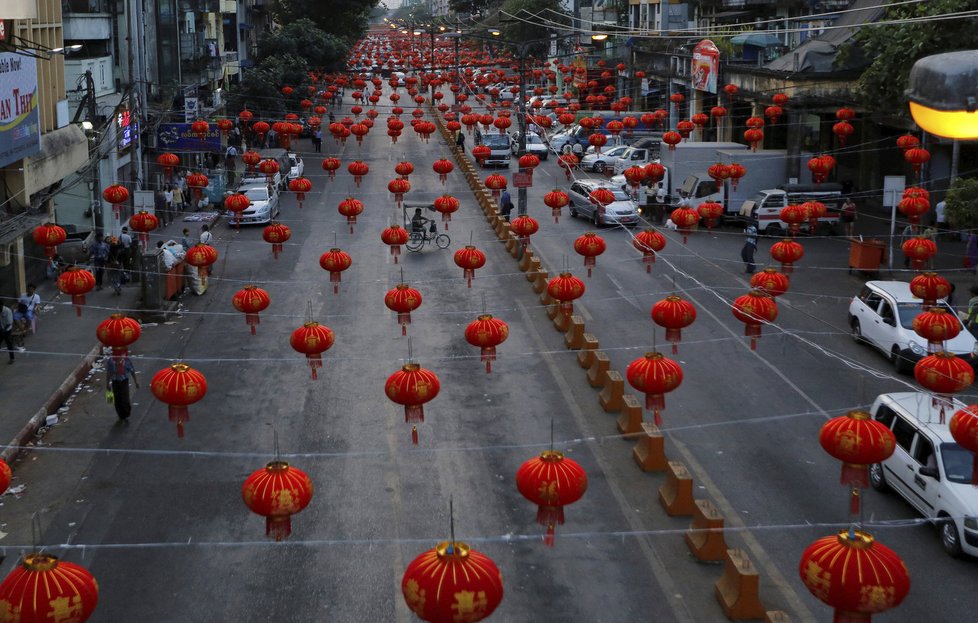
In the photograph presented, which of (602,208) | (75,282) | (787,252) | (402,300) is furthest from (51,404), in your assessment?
(602,208)

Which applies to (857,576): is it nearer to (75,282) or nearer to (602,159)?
(75,282)

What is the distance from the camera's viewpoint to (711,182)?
39031mm

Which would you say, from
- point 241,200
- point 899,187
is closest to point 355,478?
point 241,200

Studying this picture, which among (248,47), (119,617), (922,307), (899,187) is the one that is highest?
(248,47)

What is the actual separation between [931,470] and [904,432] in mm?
1261

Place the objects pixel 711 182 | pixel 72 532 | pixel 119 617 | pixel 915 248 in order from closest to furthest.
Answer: pixel 119 617 → pixel 72 532 → pixel 915 248 → pixel 711 182

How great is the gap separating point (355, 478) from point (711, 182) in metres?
25.0

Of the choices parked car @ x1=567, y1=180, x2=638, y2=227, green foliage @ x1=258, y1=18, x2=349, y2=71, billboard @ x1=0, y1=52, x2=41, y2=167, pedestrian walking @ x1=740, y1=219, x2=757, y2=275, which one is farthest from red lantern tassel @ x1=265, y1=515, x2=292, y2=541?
green foliage @ x1=258, y1=18, x2=349, y2=71

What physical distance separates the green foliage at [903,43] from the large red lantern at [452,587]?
23.4 m

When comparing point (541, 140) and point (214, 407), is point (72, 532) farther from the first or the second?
point (541, 140)

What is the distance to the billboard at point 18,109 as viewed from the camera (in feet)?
74.0

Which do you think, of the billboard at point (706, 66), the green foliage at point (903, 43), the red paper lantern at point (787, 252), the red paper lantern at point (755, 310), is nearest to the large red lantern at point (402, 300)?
the red paper lantern at point (755, 310)

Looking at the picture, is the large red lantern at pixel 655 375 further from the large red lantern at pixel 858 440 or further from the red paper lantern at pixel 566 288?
the red paper lantern at pixel 566 288

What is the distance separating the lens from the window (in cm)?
1542
